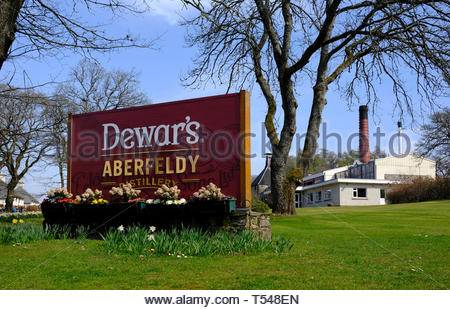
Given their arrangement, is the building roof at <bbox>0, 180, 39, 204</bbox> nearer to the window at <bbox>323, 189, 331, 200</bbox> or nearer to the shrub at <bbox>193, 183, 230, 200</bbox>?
the window at <bbox>323, 189, 331, 200</bbox>

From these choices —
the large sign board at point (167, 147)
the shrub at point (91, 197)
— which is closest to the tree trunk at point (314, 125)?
the large sign board at point (167, 147)

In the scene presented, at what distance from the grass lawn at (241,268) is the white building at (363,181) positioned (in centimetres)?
3782

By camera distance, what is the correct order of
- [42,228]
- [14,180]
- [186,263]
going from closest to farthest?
[186,263]
[42,228]
[14,180]

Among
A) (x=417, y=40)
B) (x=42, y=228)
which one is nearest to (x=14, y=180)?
(x=42, y=228)

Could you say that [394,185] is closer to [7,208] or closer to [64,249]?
[7,208]

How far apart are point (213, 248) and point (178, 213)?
8.14 feet

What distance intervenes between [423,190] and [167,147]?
114 ft

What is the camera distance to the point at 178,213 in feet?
34.8

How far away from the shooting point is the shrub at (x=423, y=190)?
3872 centimetres

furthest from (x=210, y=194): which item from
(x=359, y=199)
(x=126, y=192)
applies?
(x=359, y=199)

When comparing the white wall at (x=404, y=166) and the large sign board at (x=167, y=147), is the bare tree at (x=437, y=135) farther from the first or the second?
the large sign board at (x=167, y=147)

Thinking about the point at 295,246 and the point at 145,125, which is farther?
the point at 145,125
